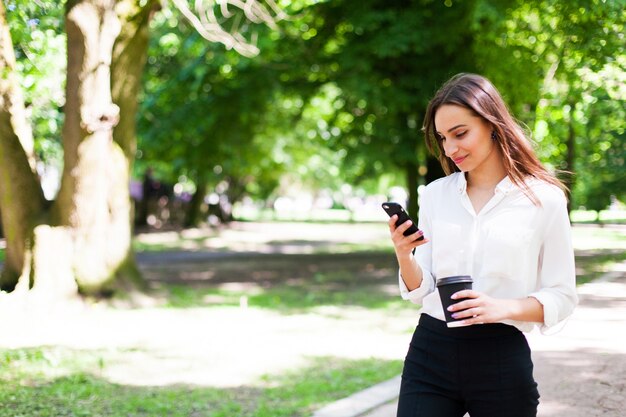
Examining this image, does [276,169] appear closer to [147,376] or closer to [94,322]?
[94,322]

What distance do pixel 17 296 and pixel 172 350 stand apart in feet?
10.1

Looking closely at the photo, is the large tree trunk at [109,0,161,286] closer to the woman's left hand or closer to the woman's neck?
the woman's neck

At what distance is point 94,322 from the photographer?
962 cm

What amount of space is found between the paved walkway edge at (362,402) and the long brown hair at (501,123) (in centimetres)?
332

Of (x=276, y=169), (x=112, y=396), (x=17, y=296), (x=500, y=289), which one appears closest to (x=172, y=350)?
(x=112, y=396)

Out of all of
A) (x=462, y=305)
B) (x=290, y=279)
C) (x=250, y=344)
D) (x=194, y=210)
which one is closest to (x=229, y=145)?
(x=290, y=279)

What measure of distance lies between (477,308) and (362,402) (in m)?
3.64

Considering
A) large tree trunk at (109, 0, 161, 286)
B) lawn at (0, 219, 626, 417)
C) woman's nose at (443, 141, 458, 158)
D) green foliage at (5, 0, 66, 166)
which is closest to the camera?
woman's nose at (443, 141, 458, 158)

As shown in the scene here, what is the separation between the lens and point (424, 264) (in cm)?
287

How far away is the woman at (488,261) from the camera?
8.47ft

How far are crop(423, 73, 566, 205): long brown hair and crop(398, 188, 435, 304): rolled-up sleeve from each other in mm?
353

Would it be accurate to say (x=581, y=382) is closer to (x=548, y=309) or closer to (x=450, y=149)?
(x=548, y=309)

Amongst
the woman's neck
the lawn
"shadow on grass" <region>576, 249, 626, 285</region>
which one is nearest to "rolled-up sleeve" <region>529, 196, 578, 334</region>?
the woman's neck

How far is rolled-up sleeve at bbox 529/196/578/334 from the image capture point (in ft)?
8.38
